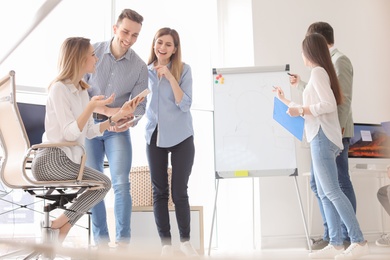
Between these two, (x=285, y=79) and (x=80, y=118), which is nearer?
(x=80, y=118)

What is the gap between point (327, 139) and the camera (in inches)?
102

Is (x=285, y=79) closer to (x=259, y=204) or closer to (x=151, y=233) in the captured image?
(x=259, y=204)

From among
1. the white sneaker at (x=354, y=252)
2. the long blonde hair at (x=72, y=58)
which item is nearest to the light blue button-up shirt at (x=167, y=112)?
the long blonde hair at (x=72, y=58)

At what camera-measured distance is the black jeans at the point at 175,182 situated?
103 inches

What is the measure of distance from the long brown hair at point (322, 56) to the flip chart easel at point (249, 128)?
0.61m

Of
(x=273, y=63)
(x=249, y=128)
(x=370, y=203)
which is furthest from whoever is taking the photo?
(x=370, y=203)

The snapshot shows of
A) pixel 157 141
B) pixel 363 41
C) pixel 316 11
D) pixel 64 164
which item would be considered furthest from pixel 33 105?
pixel 363 41

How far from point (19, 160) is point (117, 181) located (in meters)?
0.50

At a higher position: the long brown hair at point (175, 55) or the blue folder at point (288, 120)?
the long brown hair at point (175, 55)

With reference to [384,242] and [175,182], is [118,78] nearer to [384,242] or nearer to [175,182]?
[175,182]

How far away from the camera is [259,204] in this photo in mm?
3842

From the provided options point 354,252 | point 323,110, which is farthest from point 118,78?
point 354,252

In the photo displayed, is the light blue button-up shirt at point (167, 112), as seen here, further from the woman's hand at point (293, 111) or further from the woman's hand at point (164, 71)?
the woman's hand at point (293, 111)

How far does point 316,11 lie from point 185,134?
7.19ft
